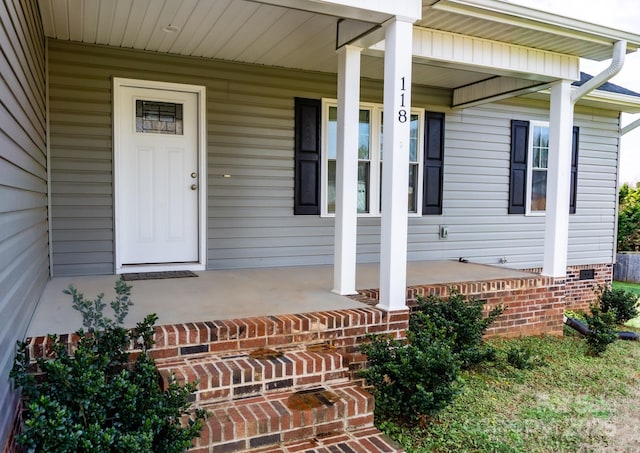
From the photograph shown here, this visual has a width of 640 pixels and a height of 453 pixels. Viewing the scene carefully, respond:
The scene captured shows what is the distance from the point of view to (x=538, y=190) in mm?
7484

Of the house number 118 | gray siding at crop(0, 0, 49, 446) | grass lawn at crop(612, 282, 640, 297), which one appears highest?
the house number 118

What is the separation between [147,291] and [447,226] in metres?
4.20

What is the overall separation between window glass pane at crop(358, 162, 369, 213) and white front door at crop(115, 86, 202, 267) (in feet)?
6.64

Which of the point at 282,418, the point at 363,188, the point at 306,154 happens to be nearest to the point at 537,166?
the point at 363,188

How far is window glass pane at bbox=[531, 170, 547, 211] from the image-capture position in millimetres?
7406

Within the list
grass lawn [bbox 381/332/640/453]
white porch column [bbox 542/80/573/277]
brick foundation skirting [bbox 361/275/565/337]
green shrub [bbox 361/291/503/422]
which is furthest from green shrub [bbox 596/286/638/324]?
green shrub [bbox 361/291/503/422]

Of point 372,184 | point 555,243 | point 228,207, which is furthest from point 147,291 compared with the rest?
point 555,243

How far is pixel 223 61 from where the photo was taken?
5191 mm

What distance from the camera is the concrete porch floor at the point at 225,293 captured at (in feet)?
10.6

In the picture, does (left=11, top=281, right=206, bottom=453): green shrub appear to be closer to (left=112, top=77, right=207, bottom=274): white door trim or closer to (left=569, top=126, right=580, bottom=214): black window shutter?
(left=112, top=77, right=207, bottom=274): white door trim

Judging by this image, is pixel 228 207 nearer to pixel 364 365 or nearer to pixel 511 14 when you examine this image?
pixel 364 365

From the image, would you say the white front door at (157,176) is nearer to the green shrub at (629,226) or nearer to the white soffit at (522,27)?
the white soffit at (522,27)

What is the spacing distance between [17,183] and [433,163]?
5151 millimetres

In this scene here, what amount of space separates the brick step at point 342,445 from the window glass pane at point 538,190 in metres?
5.85
